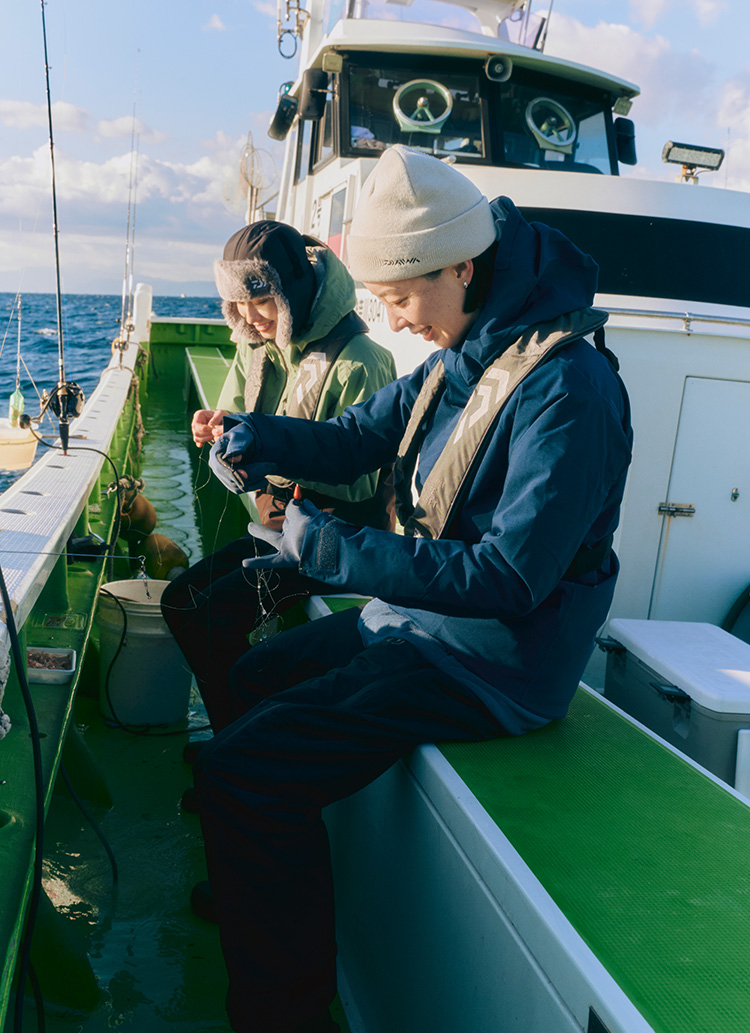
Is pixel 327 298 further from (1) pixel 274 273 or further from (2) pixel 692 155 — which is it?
(2) pixel 692 155

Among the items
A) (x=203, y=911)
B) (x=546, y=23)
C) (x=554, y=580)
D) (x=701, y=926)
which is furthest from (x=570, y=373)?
(x=546, y=23)

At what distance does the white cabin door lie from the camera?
3430mm

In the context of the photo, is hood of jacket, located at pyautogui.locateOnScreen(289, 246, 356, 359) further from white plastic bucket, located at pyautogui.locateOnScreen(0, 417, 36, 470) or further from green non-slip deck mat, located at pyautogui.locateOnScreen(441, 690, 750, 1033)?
green non-slip deck mat, located at pyautogui.locateOnScreen(441, 690, 750, 1033)

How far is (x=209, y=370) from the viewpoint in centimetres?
994

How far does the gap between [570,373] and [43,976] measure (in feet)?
6.17

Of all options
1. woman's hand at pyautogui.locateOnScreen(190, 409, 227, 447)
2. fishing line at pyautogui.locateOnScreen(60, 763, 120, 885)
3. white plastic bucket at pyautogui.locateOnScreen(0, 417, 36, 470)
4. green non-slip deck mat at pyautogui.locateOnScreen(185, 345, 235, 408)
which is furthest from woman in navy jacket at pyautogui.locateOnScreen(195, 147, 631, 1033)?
green non-slip deck mat at pyautogui.locateOnScreen(185, 345, 235, 408)

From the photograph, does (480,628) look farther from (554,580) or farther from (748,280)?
(748,280)

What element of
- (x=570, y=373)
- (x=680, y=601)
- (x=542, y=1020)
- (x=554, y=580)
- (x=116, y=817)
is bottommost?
(x=116, y=817)

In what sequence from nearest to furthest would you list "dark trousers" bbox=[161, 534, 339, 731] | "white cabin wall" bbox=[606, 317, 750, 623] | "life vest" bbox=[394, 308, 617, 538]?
"life vest" bbox=[394, 308, 617, 538] < "dark trousers" bbox=[161, 534, 339, 731] < "white cabin wall" bbox=[606, 317, 750, 623]

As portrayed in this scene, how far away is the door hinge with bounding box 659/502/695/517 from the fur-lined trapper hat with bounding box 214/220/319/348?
1.66 m

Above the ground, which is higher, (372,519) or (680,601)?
(372,519)

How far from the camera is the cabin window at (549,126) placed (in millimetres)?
5340

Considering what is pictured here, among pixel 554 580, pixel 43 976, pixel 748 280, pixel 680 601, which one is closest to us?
pixel 554 580

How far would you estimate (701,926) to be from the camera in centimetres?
134
